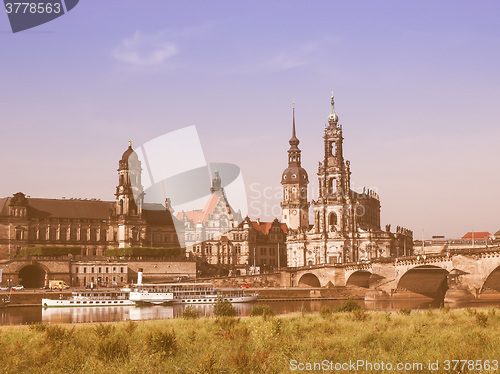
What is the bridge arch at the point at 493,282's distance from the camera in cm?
7119

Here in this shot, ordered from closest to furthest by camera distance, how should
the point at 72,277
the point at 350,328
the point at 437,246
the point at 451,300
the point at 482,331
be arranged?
the point at 482,331, the point at 350,328, the point at 451,300, the point at 72,277, the point at 437,246

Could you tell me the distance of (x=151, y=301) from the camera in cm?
8062

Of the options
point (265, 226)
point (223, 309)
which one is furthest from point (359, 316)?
point (265, 226)

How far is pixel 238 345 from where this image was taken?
26.3 m

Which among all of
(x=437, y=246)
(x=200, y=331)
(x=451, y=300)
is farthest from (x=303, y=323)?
(x=437, y=246)

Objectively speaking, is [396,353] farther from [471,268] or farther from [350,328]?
[471,268]

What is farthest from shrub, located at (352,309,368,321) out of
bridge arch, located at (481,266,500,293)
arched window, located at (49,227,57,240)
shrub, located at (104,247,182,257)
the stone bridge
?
arched window, located at (49,227,57,240)

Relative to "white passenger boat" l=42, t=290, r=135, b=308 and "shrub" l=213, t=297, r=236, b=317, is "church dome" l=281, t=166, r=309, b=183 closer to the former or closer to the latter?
"white passenger boat" l=42, t=290, r=135, b=308

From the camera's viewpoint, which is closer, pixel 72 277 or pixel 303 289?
pixel 303 289

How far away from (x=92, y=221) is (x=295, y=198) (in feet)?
141

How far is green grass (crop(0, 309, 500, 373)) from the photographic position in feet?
74.4

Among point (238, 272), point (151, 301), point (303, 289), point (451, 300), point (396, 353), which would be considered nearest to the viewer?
point (396, 353)

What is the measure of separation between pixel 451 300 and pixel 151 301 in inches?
1281

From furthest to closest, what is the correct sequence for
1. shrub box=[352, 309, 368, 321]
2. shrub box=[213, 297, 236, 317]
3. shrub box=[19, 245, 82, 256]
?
1. shrub box=[19, 245, 82, 256]
2. shrub box=[213, 297, 236, 317]
3. shrub box=[352, 309, 368, 321]
